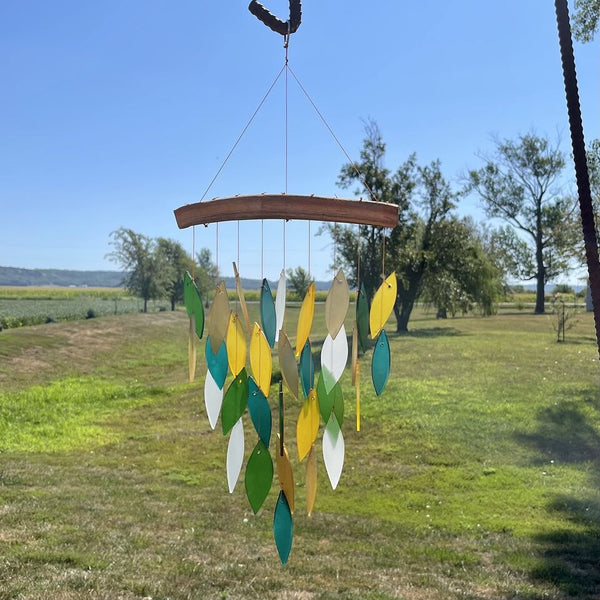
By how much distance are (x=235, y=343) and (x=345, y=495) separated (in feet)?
19.5

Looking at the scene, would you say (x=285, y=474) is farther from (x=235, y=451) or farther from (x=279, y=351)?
(x=279, y=351)

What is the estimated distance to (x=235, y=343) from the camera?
7.45 ft

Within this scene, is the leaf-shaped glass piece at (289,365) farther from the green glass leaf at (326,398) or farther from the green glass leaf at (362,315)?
the green glass leaf at (362,315)

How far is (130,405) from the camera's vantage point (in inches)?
536

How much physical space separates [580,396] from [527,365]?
3258 mm

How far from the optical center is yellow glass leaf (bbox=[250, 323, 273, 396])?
2.25 metres

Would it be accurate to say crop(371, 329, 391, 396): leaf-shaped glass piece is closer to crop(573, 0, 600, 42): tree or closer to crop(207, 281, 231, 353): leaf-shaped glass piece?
crop(207, 281, 231, 353): leaf-shaped glass piece

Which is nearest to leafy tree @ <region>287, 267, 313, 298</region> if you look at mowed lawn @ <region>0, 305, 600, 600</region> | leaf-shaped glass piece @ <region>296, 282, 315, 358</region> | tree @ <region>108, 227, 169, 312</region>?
leaf-shaped glass piece @ <region>296, 282, 315, 358</region>

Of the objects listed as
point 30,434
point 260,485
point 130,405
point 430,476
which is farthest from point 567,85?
point 130,405

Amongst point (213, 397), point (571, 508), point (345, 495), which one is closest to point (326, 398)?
point (213, 397)

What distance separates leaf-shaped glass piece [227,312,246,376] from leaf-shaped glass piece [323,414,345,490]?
0.47 meters

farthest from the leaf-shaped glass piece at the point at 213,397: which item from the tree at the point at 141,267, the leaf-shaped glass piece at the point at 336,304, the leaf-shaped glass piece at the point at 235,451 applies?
the tree at the point at 141,267

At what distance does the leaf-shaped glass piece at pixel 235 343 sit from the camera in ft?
7.43

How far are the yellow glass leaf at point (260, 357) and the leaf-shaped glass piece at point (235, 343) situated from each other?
0.04 m
